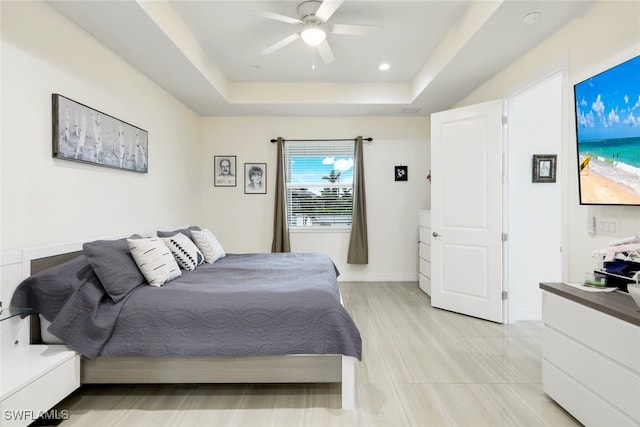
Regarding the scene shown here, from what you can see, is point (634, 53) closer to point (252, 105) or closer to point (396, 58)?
point (396, 58)

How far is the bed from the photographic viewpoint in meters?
1.88

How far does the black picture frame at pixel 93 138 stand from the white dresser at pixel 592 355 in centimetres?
332

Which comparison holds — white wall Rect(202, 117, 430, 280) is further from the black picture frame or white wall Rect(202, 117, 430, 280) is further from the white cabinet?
the white cabinet

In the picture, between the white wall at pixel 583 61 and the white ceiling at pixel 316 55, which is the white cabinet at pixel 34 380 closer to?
the white ceiling at pixel 316 55

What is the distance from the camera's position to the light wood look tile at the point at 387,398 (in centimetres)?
179

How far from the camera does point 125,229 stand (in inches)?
119

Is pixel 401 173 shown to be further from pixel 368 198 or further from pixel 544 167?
pixel 544 167

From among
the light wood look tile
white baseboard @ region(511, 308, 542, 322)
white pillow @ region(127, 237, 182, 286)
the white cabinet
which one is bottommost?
the light wood look tile

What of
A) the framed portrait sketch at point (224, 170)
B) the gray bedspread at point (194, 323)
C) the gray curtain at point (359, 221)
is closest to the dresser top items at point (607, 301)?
the gray bedspread at point (194, 323)

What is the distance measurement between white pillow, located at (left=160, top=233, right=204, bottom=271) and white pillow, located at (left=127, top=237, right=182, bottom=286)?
34cm

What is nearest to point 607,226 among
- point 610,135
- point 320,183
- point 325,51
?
point 610,135

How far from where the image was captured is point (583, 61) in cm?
230

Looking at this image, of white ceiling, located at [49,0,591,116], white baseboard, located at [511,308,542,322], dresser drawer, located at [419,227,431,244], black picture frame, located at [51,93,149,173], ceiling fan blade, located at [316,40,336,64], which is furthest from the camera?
dresser drawer, located at [419,227,431,244]

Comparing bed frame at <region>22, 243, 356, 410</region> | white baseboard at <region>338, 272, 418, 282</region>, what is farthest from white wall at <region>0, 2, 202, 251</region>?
white baseboard at <region>338, 272, 418, 282</region>
